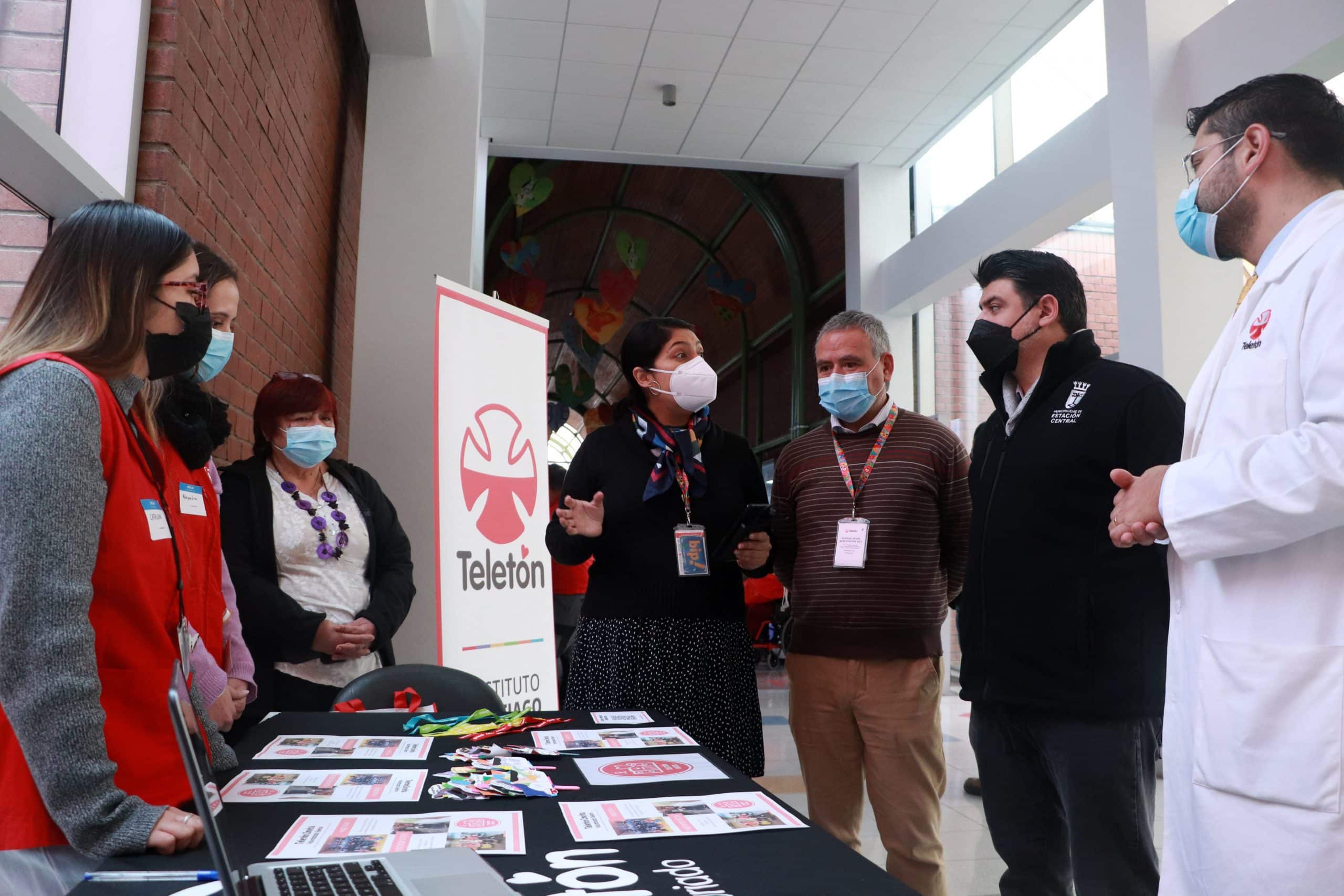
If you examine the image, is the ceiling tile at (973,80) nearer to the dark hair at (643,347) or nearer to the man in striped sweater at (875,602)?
the man in striped sweater at (875,602)

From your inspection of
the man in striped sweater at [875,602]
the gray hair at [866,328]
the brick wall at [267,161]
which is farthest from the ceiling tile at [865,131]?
the man in striped sweater at [875,602]

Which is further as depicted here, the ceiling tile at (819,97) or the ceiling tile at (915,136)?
the ceiling tile at (915,136)

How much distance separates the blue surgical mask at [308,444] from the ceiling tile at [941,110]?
5029 millimetres

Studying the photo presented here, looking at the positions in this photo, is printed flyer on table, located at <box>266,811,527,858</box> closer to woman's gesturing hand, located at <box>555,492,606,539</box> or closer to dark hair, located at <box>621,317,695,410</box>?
woman's gesturing hand, located at <box>555,492,606,539</box>

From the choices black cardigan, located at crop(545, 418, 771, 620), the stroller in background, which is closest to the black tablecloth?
black cardigan, located at crop(545, 418, 771, 620)

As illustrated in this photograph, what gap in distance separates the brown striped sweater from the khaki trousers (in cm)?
6

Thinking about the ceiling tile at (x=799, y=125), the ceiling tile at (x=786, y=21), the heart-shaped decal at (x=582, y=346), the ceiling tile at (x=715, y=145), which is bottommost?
the heart-shaped decal at (x=582, y=346)

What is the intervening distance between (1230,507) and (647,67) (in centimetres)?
534

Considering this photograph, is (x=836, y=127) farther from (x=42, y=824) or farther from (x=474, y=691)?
(x=42, y=824)

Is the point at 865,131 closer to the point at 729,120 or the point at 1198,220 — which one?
the point at 729,120

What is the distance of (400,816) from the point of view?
3.94 ft

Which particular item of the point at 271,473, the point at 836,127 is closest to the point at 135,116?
the point at 271,473

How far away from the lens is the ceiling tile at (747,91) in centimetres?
605

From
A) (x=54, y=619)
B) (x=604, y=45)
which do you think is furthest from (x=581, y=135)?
(x=54, y=619)
